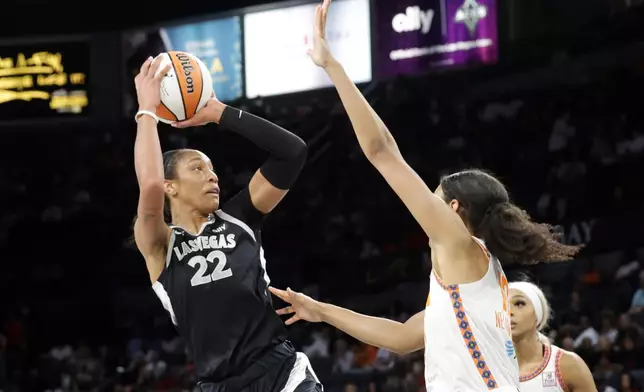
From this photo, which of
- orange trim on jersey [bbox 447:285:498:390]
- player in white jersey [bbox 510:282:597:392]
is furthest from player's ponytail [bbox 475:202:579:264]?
player in white jersey [bbox 510:282:597:392]

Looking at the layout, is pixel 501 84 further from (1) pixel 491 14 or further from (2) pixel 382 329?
(2) pixel 382 329

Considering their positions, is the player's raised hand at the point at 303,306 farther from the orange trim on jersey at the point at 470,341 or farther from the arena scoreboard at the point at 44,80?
the arena scoreboard at the point at 44,80

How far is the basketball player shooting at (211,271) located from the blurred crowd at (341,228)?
16.9 feet

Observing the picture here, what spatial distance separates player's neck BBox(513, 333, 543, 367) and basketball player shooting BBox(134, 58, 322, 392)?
5.45ft

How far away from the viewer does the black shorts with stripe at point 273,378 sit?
12.8 ft

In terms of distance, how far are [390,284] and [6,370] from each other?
17.0ft

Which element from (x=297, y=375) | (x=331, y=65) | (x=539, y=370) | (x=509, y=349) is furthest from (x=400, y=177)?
(x=539, y=370)

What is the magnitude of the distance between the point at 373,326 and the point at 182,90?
1262 millimetres

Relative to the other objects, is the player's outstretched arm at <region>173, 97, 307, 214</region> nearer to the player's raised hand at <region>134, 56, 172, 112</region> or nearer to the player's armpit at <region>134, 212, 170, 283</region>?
the player's raised hand at <region>134, 56, 172, 112</region>

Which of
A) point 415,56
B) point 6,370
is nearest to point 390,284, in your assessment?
point 415,56

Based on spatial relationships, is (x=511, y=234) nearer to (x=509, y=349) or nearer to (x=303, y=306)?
(x=509, y=349)

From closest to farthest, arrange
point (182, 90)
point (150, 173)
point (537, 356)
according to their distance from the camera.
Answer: point (150, 173) → point (182, 90) → point (537, 356)

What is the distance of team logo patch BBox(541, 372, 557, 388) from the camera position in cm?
513

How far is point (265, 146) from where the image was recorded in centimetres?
418
